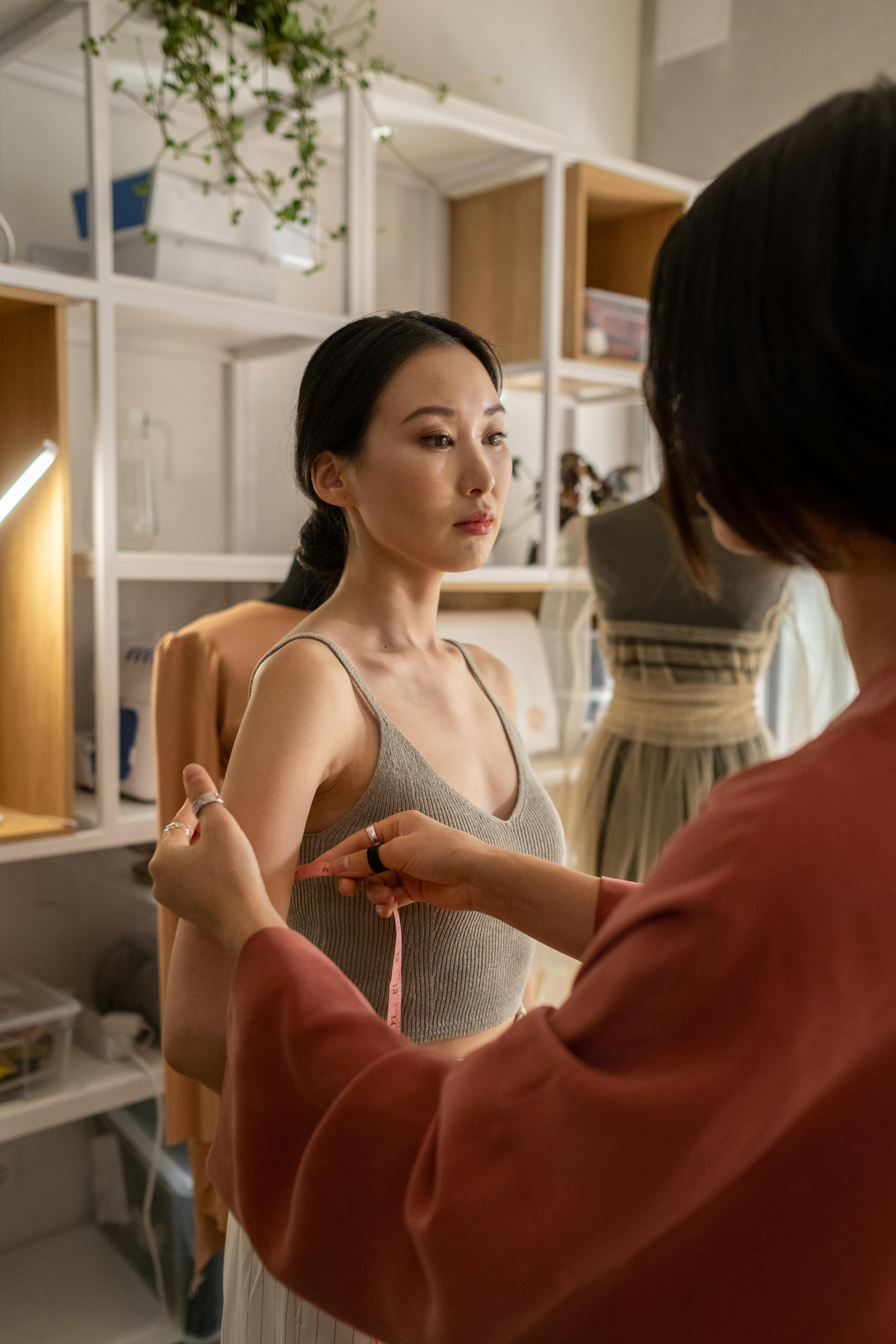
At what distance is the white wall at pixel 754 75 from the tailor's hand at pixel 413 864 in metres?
2.29

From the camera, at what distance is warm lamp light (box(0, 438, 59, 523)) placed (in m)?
1.57

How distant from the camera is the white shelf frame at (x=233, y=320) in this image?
163 cm

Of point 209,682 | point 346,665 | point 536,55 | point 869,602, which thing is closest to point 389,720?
point 346,665

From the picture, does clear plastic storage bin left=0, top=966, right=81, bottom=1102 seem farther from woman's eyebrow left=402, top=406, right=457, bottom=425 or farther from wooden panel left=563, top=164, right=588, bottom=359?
wooden panel left=563, top=164, right=588, bottom=359

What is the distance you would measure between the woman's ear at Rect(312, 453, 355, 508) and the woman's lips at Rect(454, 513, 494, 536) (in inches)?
4.5

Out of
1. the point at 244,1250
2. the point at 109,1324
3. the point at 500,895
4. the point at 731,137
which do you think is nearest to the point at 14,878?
the point at 109,1324

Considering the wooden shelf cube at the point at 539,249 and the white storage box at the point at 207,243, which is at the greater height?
the wooden shelf cube at the point at 539,249

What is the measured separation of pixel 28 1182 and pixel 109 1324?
284mm

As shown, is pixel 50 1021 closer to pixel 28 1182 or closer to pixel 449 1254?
pixel 28 1182

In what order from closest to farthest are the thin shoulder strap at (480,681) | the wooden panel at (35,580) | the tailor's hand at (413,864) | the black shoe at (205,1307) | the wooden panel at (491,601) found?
1. the tailor's hand at (413,864)
2. the thin shoulder strap at (480,681)
3. the wooden panel at (35,580)
4. the black shoe at (205,1307)
5. the wooden panel at (491,601)

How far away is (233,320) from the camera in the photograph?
1.82m

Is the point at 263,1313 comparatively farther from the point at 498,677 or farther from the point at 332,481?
the point at 332,481

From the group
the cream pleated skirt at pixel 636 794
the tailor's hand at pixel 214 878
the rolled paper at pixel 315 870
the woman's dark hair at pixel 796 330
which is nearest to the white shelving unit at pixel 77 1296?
the cream pleated skirt at pixel 636 794

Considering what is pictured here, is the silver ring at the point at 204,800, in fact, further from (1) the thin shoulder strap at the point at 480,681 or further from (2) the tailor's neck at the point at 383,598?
(1) the thin shoulder strap at the point at 480,681
